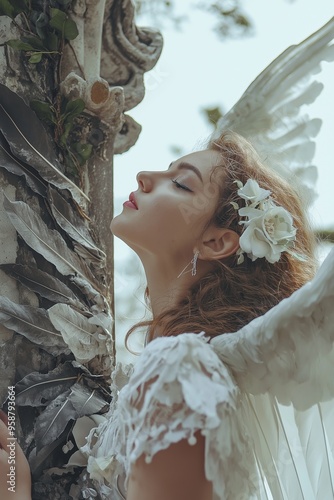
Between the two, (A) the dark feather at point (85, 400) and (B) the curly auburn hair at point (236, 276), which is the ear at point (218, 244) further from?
(A) the dark feather at point (85, 400)

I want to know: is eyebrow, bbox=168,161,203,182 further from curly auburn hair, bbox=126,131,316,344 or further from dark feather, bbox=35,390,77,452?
dark feather, bbox=35,390,77,452

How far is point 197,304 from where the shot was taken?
219cm

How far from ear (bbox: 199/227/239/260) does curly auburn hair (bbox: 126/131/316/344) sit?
0.06 feet

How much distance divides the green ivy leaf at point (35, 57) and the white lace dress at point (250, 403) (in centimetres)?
94

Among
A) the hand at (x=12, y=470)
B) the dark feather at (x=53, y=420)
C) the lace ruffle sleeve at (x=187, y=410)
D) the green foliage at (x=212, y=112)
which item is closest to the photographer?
the lace ruffle sleeve at (x=187, y=410)

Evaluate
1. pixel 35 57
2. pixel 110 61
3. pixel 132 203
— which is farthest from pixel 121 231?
pixel 110 61

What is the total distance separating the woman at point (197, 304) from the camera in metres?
1.75

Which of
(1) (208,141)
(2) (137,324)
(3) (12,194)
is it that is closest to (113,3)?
(1) (208,141)

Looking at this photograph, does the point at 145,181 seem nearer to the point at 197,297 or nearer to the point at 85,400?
the point at 197,297

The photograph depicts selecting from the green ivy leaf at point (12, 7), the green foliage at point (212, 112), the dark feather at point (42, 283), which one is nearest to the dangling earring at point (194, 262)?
the dark feather at point (42, 283)

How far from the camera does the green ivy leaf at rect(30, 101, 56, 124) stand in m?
2.38

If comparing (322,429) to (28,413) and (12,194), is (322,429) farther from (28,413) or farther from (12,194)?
(12,194)

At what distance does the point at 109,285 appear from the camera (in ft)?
8.39

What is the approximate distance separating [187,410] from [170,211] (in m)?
0.65
